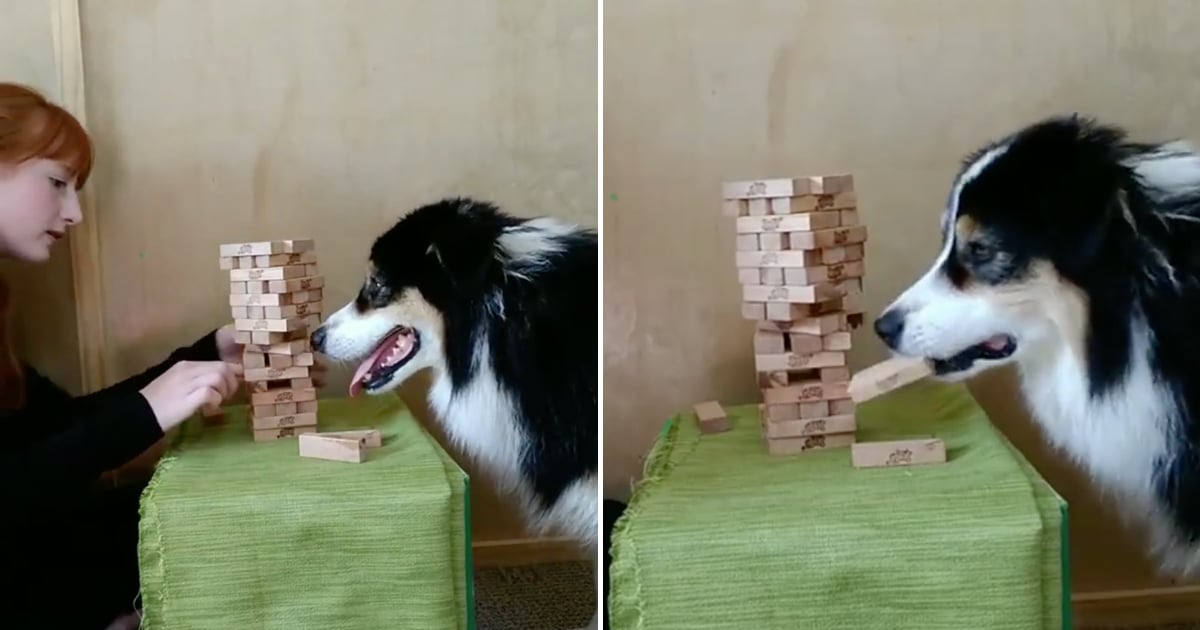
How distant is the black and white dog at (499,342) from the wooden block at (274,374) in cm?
4

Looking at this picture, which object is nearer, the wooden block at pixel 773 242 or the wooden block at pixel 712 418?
the wooden block at pixel 773 242

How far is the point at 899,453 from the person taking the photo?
928 mm

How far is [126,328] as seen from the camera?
3.76 feet

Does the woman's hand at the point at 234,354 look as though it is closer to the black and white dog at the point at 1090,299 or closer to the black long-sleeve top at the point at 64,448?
the black long-sleeve top at the point at 64,448

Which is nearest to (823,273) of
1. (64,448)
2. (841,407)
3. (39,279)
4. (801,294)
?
(801,294)

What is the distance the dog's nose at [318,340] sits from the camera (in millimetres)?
1086

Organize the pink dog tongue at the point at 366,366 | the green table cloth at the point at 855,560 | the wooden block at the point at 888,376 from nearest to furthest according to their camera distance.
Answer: the green table cloth at the point at 855,560, the wooden block at the point at 888,376, the pink dog tongue at the point at 366,366

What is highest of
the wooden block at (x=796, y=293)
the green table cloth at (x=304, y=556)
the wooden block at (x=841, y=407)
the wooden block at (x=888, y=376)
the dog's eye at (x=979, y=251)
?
the dog's eye at (x=979, y=251)

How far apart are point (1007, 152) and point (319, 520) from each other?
75cm

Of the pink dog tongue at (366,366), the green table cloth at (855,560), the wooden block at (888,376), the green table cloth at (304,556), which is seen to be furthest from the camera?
the pink dog tongue at (366,366)

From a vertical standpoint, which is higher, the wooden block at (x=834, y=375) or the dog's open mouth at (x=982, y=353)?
the dog's open mouth at (x=982, y=353)

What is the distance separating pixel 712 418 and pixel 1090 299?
389 millimetres

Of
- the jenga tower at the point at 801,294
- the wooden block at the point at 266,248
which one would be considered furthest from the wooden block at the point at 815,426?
the wooden block at the point at 266,248

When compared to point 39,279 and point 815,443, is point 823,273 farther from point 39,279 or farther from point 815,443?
point 39,279
